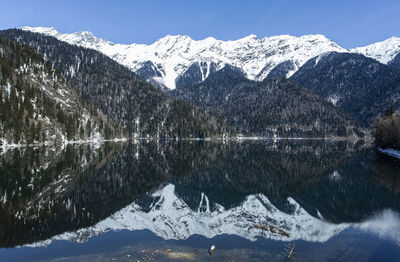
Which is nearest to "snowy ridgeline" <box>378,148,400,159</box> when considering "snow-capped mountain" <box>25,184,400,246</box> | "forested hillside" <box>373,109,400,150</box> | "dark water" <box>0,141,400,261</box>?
"forested hillside" <box>373,109,400,150</box>

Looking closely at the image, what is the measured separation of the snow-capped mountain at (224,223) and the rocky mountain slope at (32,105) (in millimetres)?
112073

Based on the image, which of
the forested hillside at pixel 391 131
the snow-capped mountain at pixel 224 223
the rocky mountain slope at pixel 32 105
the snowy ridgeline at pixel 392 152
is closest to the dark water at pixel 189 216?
the snow-capped mountain at pixel 224 223

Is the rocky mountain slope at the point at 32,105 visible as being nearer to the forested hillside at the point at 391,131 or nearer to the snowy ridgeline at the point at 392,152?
the snowy ridgeline at the point at 392,152

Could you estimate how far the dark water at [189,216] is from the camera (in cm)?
2842

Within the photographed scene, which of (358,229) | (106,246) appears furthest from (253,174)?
(106,246)

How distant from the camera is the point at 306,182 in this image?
6962 centimetres

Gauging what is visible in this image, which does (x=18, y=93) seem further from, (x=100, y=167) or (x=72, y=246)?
(x=72, y=246)

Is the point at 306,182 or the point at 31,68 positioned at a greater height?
the point at 31,68

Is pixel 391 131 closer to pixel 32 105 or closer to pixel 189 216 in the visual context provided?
pixel 189 216

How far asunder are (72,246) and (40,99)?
149 m

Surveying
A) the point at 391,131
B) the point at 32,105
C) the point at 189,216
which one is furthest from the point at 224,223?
the point at 32,105

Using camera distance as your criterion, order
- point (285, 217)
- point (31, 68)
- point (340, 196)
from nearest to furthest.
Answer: point (285, 217) → point (340, 196) → point (31, 68)

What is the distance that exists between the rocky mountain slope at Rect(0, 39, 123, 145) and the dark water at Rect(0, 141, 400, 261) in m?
73.6

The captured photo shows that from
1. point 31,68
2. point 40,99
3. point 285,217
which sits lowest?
point 285,217
